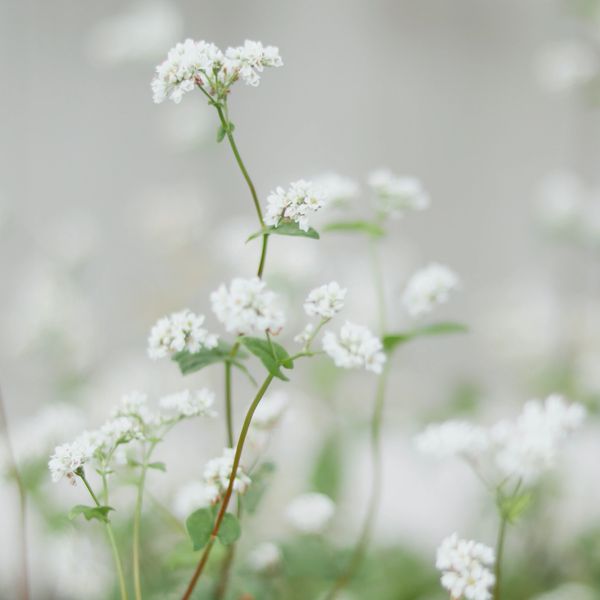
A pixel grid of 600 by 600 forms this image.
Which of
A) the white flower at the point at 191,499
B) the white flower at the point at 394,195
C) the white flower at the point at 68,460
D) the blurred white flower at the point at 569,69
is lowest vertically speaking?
the white flower at the point at 68,460

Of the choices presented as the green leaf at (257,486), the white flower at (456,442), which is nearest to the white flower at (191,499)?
the green leaf at (257,486)

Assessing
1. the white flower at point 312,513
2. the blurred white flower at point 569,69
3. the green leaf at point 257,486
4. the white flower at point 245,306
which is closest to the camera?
the white flower at point 245,306

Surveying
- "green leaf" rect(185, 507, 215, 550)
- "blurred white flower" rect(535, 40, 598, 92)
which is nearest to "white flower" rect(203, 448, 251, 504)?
"green leaf" rect(185, 507, 215, 550)

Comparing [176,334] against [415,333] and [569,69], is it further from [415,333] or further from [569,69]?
[569,69]

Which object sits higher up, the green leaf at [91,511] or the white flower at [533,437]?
the white flower at [533,437]

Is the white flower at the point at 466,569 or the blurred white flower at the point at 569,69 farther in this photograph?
the blurred white flower at the point at 569,69

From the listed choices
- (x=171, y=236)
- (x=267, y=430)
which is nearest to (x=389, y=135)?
(x=171, y=236)

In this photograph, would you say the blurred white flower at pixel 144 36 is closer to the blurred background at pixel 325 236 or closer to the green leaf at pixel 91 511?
the blurred background at pixel 325 236
